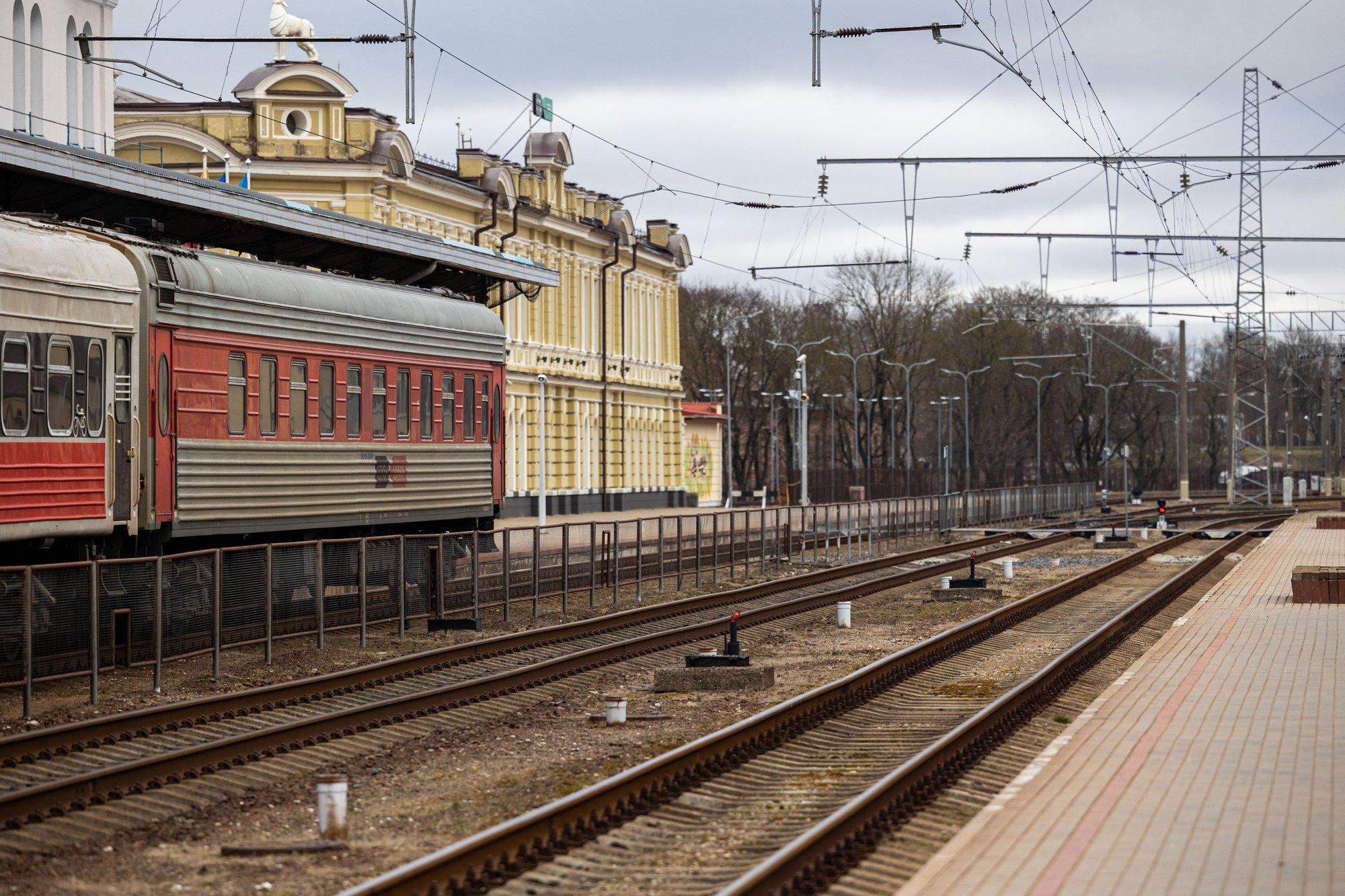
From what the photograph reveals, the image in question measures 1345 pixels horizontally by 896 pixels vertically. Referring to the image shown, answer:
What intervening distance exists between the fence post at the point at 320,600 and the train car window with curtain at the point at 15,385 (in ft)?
11.1

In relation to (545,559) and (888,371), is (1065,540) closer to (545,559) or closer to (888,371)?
(545,559)

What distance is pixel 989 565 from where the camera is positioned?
3619 centimetres

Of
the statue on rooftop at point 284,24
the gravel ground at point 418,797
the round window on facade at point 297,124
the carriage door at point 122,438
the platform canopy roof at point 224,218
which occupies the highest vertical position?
the statue on rooftop at point 284,24

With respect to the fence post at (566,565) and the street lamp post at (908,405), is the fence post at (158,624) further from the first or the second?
the street lamp post at (908,405)

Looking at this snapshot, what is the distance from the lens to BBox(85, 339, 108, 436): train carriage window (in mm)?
17688

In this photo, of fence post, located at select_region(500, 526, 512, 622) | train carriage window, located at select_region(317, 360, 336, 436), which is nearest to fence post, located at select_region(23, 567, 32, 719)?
train carriage window, located at select_region(317, 360, 336, 436)

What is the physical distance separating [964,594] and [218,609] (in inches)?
545

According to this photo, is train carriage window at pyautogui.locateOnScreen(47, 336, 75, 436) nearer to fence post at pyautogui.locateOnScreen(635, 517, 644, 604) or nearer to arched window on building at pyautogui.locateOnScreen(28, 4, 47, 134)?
fence post at pyautogui.locateOnScreen(635, 517, 644, 604)

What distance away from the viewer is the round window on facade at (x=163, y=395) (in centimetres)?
1895

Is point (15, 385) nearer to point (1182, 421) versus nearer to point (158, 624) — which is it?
point (158, 624)

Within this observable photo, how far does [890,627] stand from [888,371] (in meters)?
76.2

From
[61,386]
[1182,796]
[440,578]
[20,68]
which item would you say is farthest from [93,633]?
[20,68]

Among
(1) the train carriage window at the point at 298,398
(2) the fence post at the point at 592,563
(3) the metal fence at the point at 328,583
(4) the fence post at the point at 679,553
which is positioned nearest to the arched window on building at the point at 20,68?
(3) the metal fence at the point at 328,583

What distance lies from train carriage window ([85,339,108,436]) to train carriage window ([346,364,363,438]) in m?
5.40
